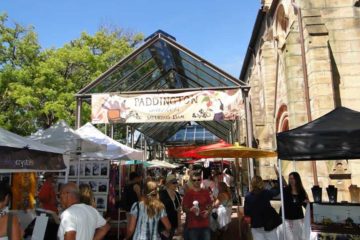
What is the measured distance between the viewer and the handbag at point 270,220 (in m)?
6.53

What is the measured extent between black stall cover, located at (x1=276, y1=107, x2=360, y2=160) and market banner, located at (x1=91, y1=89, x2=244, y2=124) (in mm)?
5965

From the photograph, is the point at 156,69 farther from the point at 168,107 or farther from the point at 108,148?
the point at 108,148

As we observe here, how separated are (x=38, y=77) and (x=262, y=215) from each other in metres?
21.9

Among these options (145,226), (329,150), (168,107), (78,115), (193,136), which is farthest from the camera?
(193,136)

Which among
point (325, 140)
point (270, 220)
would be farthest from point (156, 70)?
point (325, 140)

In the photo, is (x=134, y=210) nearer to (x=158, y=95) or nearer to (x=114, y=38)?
(x=158, y=95)

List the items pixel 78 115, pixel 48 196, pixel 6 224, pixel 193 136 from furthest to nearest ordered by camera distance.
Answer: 1. pixel 193 136
2. pixel 78 115
3. pixel 48 196
4. pixel 6 224

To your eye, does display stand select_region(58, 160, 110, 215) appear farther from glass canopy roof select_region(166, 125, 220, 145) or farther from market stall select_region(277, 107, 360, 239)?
glass canopy roof select_region(166, 125, 220, 145)

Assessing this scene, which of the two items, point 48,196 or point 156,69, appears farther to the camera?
point 156,69

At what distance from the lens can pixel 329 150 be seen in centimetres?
524

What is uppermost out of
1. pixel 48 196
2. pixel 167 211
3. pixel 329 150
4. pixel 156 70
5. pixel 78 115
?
pixel 156 70

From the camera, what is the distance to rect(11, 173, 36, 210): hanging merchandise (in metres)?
8.72

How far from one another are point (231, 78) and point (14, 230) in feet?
30.6

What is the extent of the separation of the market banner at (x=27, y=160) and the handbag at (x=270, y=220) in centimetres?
369
